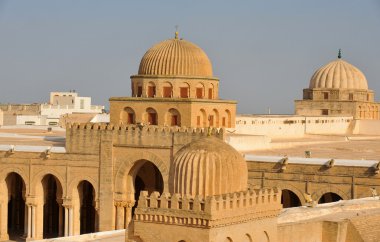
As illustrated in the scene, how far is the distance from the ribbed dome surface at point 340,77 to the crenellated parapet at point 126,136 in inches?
1014

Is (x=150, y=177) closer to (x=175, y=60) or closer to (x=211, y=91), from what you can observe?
(x=211, y=91)

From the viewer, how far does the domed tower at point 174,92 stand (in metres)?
43.9

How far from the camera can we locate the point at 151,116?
146 feet

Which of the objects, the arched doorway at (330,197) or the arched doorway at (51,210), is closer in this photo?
the arched doorway at (330,197)

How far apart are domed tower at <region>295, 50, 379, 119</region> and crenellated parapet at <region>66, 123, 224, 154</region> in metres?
25.8

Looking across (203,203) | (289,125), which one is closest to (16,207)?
(289,125)

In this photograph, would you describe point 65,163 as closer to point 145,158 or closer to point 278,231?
point 145,158

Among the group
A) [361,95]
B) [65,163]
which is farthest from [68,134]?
[361,95]

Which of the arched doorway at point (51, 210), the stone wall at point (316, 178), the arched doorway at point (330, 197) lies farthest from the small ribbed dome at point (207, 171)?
the arched doorway at point (51, 210)

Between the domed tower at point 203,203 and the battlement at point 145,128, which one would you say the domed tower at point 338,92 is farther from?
the domed tower at point 203,203

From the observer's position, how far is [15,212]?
46.1 m

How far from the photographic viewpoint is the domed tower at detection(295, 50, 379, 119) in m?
63.9

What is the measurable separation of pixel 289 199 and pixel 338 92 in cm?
2603

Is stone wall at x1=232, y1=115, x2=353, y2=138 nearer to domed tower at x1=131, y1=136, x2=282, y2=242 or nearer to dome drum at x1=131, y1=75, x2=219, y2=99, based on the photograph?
dome drum at x1=131, y1=75, x2=219, y2=99
